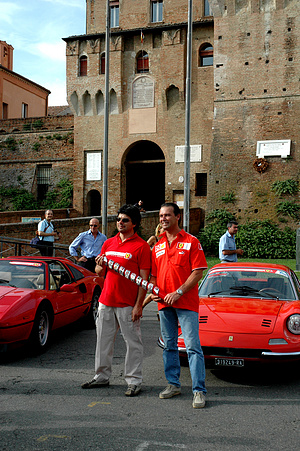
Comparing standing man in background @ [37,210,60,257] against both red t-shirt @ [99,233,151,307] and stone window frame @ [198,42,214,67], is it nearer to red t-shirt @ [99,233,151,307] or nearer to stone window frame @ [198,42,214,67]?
red t-shirt @ [99,233,151,307]

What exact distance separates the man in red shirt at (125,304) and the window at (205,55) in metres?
31.4

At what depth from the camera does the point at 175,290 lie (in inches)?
190

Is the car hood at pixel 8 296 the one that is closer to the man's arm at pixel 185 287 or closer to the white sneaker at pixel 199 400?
the man's arm at pixel 185 287

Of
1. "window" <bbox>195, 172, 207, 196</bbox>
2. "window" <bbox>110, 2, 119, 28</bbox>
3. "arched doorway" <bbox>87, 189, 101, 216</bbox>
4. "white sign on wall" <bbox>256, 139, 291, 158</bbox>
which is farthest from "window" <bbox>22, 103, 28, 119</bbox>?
"white sign on wall" <bbox>256, 139, 291, 158</bbox>

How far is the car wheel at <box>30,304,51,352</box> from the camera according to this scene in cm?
657

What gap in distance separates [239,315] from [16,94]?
46.3 m

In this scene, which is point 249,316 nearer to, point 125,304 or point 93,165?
point 125,304

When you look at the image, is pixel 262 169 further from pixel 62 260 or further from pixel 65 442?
pixel 65 442

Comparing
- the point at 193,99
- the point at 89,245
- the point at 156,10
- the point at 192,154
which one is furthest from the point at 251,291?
the point at 156,10

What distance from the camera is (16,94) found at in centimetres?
4775

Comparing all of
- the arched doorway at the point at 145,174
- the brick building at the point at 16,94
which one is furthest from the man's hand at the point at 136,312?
the brick building at the point at 16,94

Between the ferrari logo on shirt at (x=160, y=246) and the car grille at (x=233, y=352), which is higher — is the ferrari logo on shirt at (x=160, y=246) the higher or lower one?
the higher one

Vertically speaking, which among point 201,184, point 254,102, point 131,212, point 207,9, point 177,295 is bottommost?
point 177,295

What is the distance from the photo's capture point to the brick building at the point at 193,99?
30.0 meters
